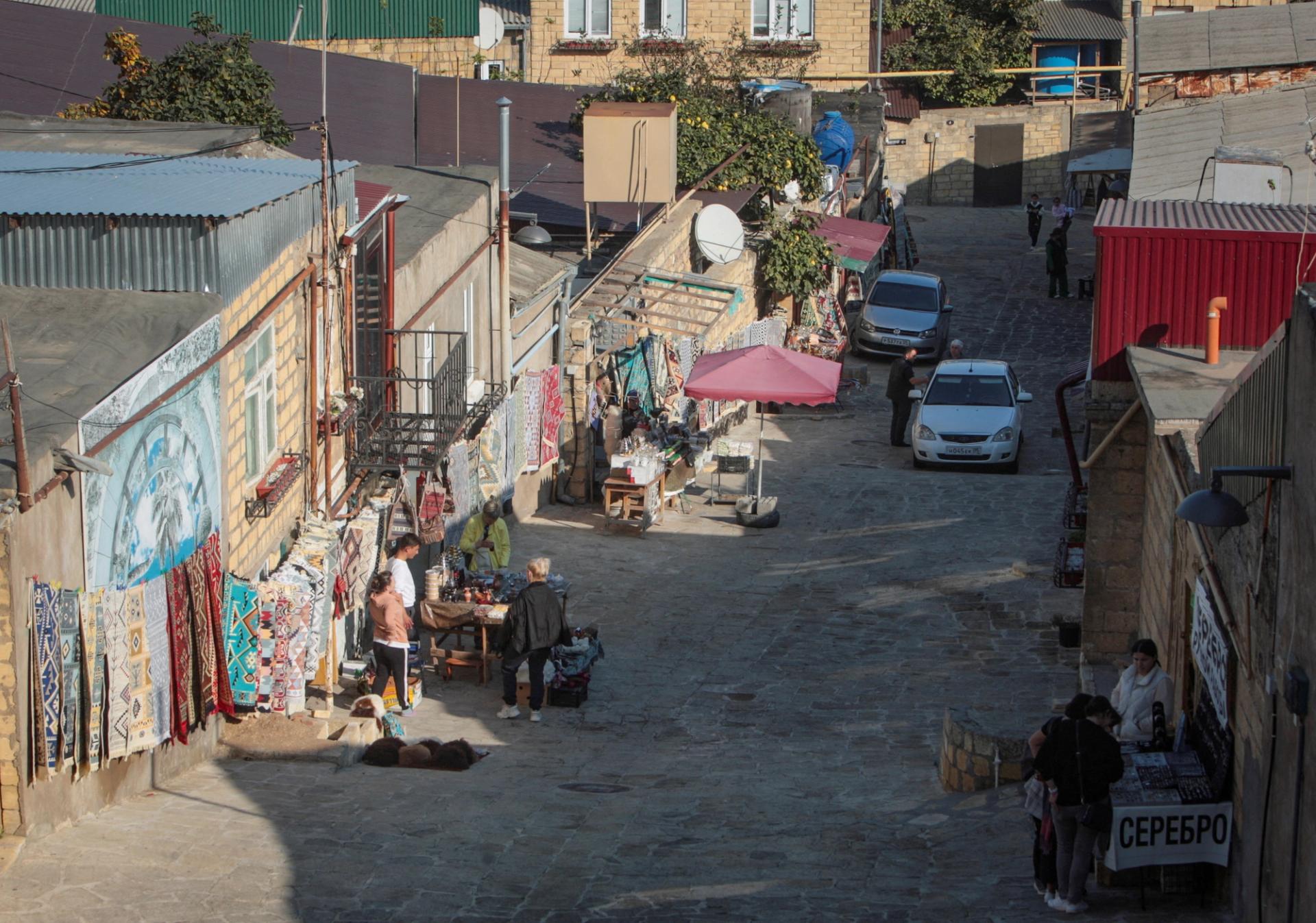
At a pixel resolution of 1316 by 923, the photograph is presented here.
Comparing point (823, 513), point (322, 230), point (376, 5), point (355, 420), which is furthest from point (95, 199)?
point (376, 5)

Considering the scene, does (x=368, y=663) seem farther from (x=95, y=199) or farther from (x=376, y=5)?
(x=376, y=5)

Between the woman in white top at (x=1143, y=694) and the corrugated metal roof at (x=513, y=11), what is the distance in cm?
3291

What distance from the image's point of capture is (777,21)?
3975 centimetres

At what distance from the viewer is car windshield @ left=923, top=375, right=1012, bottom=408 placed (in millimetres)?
24562

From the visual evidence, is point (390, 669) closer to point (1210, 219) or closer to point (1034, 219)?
point (1210, 219)

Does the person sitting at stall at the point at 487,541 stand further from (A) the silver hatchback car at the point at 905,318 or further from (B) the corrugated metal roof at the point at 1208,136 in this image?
(A) the silver hatchback car at the point at 905,318

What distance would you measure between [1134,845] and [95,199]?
8055 millimetres

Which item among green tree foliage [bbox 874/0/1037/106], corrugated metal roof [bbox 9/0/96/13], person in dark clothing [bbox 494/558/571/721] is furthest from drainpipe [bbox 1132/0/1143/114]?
person in dark clothing [bbox 494/558/571/721]

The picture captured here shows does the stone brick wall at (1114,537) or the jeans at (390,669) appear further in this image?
the stone brick wall at (1114,537)

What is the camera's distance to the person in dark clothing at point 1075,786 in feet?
28.1

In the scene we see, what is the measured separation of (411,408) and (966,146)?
31813 millimetres

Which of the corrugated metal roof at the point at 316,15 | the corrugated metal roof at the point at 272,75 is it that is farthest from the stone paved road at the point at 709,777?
the corrugated metal roof at the point at 316,15

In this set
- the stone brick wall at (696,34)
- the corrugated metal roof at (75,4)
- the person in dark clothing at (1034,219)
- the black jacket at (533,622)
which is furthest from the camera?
the stone brick wall at (696,34)

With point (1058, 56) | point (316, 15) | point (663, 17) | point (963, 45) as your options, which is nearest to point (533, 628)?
point (316, 15)
